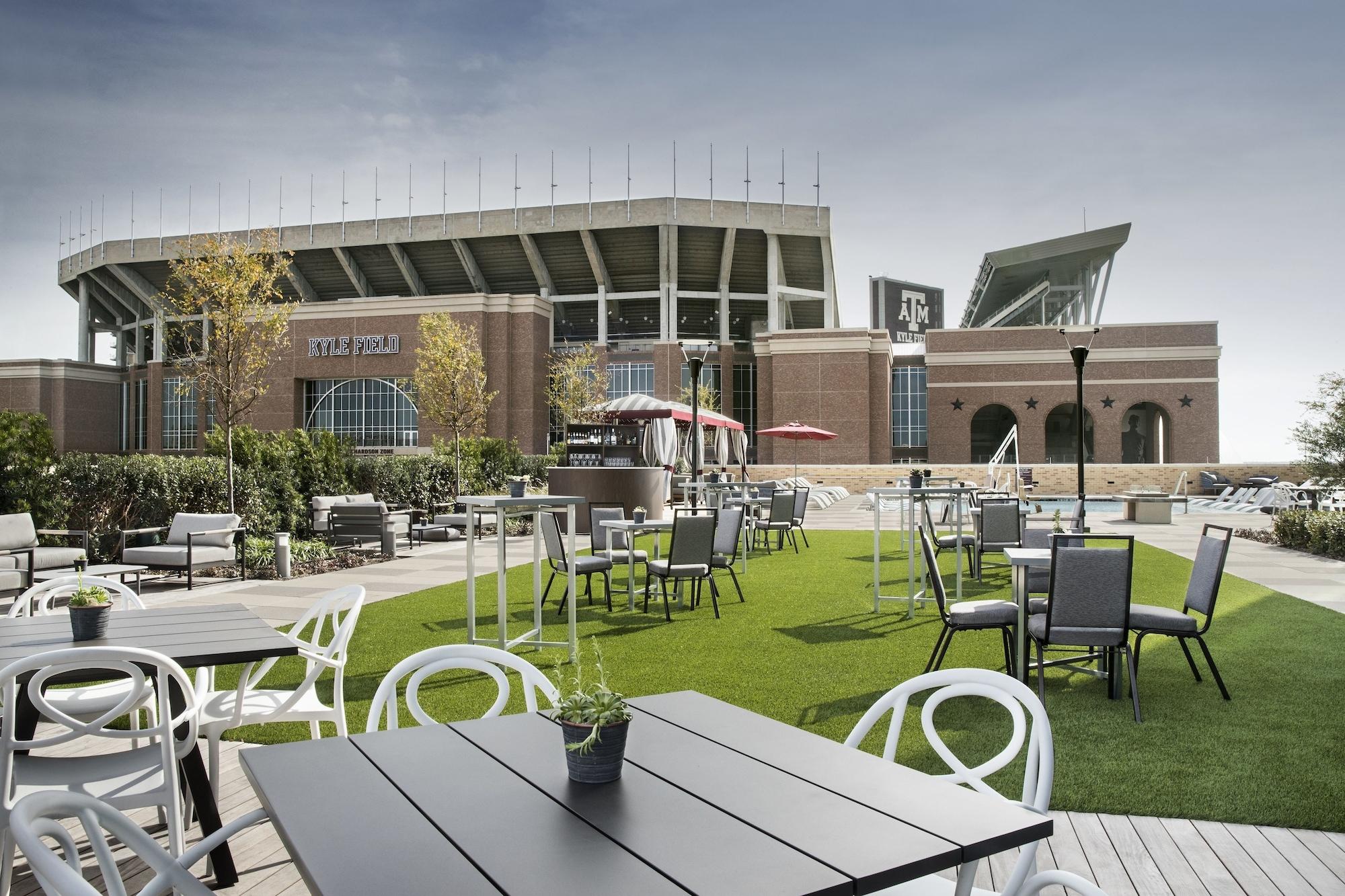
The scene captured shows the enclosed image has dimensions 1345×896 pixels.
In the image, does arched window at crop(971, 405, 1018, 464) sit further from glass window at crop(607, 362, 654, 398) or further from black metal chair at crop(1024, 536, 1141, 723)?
black metal chair at crop(1024, 536, 1141, 723)

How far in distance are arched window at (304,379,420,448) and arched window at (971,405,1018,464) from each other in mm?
27915

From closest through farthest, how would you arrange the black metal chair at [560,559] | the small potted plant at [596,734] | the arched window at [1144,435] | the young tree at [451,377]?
1. the small potted plant at [596,734]
2. the black metal chair at [560,559]
3. the young tree at [451,377]
4. the arched window at [1144,435]

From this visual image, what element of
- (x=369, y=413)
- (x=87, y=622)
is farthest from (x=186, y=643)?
(x=369, y=413)

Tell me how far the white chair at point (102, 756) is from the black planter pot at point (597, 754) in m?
1.60

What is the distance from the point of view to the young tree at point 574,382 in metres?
40.0

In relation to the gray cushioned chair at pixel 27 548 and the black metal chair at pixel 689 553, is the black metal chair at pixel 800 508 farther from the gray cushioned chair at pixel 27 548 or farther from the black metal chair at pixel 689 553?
the gray cushioned chair at pixel 27 548

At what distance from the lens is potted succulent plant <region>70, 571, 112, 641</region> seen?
3463 mm

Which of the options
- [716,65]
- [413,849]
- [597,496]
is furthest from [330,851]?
[597,496]

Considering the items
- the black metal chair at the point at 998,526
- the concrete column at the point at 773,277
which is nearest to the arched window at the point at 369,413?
the concrete column at the point at 773,277

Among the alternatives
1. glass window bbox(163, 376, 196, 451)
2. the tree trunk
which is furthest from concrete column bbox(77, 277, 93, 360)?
the tree trunk

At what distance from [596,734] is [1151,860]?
2622 mm

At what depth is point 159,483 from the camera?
41.1 ft

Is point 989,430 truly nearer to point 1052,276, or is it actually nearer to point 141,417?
point 1052,276

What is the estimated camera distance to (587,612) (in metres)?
9.45
